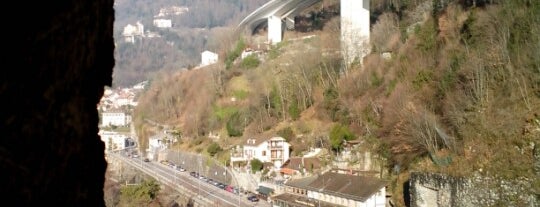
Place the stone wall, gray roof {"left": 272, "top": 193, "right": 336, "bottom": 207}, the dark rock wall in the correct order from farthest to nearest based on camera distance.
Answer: gray roof {"left": 272, "top": 193, "right": 336, "bottom": 207} → the stone wall → the dark rock wall

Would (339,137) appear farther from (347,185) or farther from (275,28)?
(275,28)

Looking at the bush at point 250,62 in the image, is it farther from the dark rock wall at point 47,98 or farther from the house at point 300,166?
the dark rock wall at point 47,98

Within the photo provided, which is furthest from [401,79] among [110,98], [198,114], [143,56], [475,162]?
[143,56]

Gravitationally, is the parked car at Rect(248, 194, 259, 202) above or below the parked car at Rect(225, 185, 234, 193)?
above

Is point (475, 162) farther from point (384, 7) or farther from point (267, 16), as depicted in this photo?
point (267, 16)

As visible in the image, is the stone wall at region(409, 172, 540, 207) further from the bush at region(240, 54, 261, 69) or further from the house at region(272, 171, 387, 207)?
the bush at region(240, 54, 261, 69)

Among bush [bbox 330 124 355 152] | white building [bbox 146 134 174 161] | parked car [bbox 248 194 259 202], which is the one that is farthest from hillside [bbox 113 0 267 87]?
bush [bbox 330 124 355 152]
